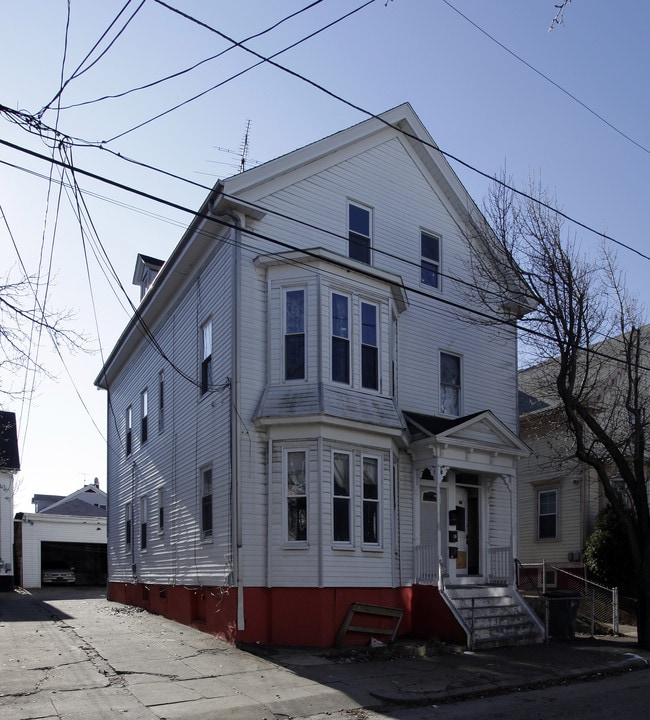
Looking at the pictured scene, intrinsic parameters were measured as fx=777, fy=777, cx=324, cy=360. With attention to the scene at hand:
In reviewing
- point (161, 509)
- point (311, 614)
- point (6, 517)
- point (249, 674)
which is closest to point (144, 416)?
point (161, 509)

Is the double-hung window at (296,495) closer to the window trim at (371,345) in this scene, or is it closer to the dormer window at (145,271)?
the window trim at (371,345)

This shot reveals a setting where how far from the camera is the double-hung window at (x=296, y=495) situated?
14438 millimetres

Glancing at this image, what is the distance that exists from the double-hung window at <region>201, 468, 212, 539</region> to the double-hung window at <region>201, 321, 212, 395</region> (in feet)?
5.84

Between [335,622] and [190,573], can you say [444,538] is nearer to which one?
[335,622]

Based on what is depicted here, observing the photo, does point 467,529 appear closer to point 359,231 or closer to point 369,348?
point 369,348

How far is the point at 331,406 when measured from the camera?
48.2ft

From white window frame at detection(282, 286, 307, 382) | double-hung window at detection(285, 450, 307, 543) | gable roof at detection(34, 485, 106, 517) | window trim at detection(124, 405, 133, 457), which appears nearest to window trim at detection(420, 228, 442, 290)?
white window frame at detection(282, 286, 307, 382)

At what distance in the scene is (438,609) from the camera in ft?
49.8

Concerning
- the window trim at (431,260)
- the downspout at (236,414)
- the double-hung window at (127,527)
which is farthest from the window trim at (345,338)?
the double-hung window at (127,527)

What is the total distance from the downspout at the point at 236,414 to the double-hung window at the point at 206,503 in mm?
1990

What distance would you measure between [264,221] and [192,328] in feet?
12.1

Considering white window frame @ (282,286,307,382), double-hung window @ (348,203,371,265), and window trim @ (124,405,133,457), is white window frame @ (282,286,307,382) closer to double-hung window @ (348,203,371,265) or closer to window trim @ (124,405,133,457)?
double-hung window @ (348,203,371,265)

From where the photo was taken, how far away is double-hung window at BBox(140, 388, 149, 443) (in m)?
22.5

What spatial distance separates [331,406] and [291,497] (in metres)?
1.86
